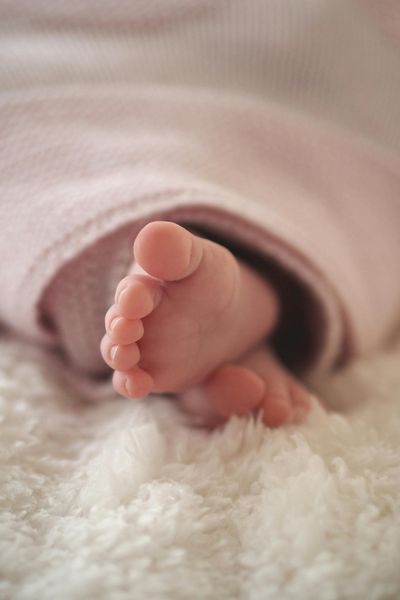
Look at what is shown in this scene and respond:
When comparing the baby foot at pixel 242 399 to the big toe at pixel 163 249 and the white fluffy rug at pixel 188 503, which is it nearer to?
the white fluffy rug at pixel 188 503

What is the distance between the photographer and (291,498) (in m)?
0.40

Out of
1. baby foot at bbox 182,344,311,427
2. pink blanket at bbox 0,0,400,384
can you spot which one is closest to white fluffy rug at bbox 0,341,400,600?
baby foot at bbox 182,344,311,427

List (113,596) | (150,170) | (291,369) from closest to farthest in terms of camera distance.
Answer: (113,596) → (150,170) → (291,369)

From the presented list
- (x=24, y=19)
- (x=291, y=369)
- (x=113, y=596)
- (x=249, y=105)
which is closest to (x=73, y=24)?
(x=24, y=19)

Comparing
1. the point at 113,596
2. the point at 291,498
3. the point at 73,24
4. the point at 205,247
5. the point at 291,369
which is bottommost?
the point at 113,596

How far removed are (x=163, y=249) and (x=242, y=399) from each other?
0.55 ft

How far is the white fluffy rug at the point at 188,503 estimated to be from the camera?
34 cm

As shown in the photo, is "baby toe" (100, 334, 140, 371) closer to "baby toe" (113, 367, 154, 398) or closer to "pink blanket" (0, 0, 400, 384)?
"baby toe" (113, 367, 154, 398)

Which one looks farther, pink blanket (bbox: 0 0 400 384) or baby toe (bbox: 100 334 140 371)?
pink blanket (bbox: 0 0 400 384)

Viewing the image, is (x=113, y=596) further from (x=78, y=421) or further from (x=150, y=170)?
(x=150, y=170)

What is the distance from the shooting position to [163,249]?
1.34 feet

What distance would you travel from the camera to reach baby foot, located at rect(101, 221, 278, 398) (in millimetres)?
415

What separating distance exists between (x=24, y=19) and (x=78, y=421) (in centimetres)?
41

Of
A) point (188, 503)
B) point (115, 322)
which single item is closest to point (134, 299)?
point (115, 322)
